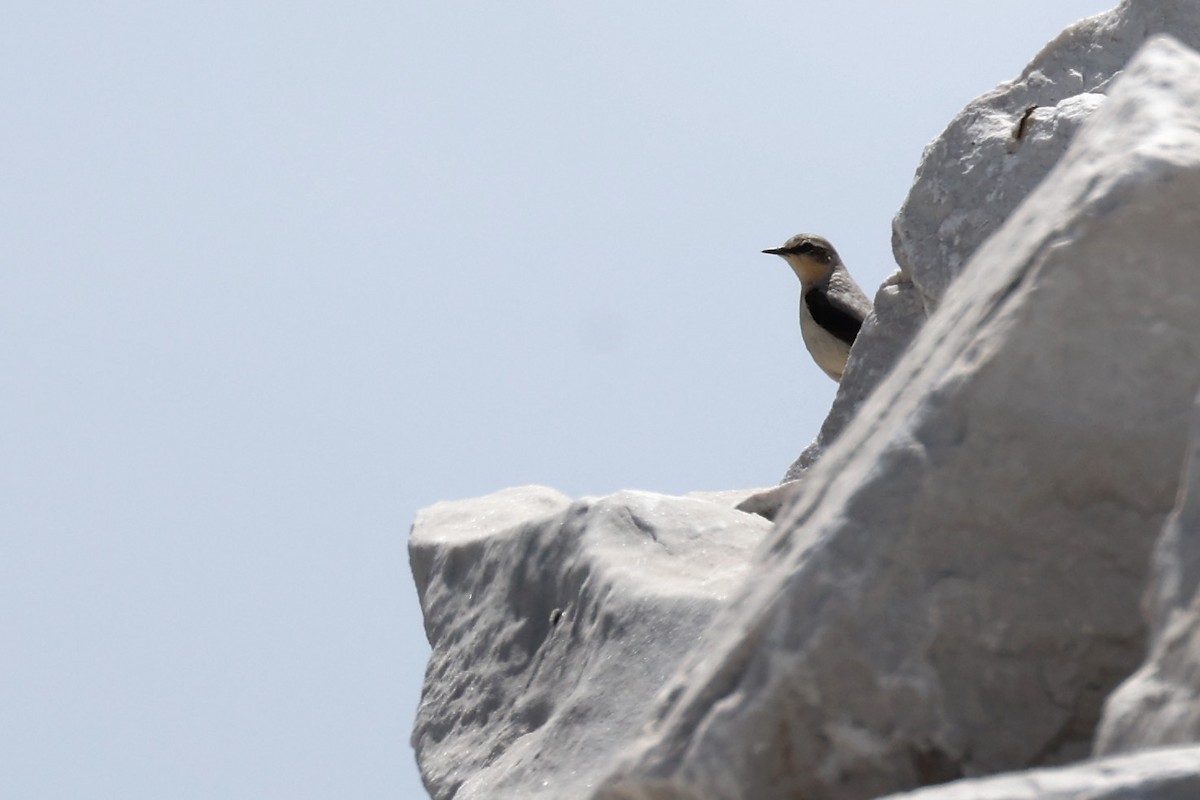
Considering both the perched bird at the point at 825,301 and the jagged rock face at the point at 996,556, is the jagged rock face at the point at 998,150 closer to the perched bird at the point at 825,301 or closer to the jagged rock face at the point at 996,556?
the perched bird at the point at 825,301

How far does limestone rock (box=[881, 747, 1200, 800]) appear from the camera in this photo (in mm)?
1629

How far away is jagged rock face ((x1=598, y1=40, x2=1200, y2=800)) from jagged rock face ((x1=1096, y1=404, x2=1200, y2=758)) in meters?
0.42

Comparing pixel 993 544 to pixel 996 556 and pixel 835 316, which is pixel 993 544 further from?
pixel 835 316

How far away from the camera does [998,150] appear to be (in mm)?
6047

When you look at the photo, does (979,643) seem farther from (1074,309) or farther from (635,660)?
(635,660)

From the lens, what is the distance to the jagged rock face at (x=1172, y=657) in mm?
1894

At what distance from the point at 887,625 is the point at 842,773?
253 mm

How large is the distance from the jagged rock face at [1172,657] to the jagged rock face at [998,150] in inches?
156

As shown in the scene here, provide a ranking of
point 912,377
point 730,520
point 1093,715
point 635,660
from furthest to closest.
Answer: point 730,520, point 635,660, point 912,377, point 1093,715

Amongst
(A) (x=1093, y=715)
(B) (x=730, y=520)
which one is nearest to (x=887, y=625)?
(A) (x=1093, y=715)

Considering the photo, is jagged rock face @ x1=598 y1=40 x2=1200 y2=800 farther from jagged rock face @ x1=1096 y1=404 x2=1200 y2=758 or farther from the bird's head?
the bird's head

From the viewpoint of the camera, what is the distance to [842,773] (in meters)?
2.48

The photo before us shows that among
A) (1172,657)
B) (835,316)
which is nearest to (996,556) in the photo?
(1172,657)

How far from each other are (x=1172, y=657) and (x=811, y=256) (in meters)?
8.68
